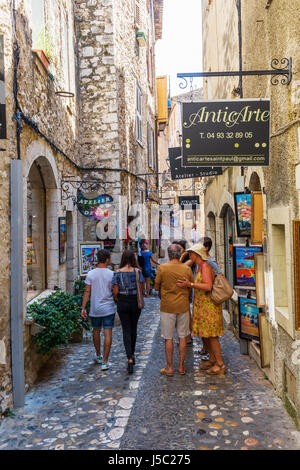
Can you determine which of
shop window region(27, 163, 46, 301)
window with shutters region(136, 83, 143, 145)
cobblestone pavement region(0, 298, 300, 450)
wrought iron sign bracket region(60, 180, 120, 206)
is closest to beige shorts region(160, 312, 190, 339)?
cobblestone pavement region(0, 298, 300, 450)

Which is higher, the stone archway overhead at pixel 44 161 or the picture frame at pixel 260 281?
the stone archway overhead at pixel 44 161

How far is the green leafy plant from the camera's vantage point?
514cm

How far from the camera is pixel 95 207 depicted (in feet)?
31.7

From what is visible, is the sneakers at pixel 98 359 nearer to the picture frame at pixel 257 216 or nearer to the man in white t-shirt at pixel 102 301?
the man in white t-shirt at pixel 102 301

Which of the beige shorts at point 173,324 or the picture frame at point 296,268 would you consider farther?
the beige shorts at point 173,324

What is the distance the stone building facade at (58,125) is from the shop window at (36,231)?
0.02 m

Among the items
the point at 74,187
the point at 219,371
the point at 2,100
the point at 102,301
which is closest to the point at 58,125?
the point at 74,187

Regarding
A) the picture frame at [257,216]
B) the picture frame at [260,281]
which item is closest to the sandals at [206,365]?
the picture frame at [260,281]

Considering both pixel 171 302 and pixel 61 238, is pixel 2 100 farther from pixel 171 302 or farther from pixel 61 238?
pixel 61 238

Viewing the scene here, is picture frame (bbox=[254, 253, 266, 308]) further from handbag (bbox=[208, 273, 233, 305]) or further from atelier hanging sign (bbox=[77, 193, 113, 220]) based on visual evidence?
atelier hanging sign (bbox=[77, 193, 113, 220])

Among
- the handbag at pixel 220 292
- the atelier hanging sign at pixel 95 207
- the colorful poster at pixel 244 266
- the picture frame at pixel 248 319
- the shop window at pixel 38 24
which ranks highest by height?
the shop window at pixel 38 24

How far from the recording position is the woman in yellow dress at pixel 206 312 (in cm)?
516

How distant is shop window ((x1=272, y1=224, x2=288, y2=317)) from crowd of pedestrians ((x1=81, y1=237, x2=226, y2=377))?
891mm
